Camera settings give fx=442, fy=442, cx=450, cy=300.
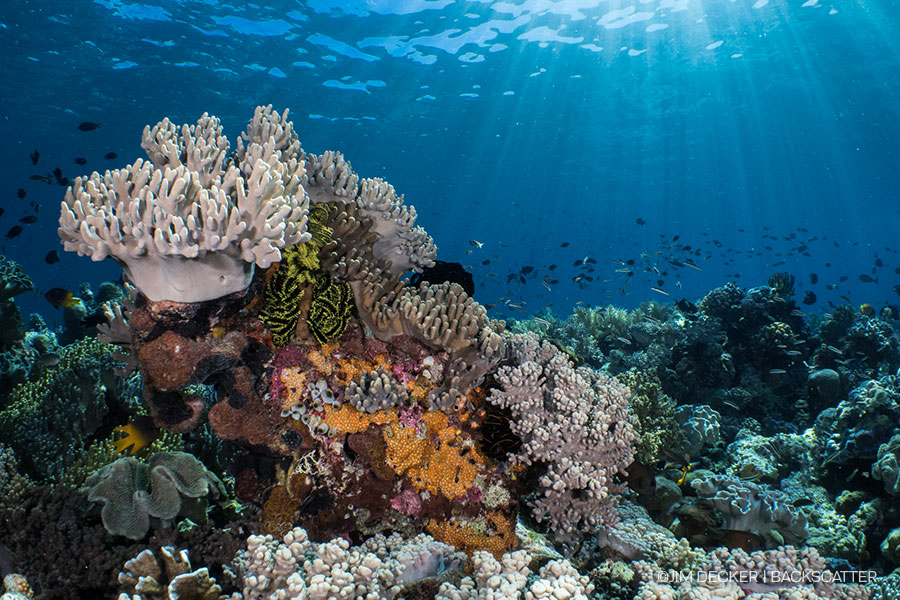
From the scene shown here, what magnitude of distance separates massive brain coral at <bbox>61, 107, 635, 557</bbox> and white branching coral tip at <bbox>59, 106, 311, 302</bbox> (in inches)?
8.9

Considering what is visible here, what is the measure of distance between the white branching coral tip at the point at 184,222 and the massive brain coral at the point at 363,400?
23 centimetres

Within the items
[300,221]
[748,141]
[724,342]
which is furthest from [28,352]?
[748,141]

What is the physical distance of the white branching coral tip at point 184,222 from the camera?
275cm

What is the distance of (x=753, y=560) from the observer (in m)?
3.86

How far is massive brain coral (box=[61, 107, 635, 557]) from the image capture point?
3656 millimetres

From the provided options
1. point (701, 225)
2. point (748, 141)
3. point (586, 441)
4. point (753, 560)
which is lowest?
point (701, 225)

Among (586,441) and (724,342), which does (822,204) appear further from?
(586,441)

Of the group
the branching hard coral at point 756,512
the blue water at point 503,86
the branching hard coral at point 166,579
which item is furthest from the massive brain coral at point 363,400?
the blue water at point 503,86

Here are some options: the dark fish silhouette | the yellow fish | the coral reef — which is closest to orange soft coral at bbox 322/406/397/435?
the yellow fish

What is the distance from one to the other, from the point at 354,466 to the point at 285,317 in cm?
145

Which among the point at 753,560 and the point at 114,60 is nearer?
the point at 753,560

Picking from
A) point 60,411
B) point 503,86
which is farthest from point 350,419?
point 503,86

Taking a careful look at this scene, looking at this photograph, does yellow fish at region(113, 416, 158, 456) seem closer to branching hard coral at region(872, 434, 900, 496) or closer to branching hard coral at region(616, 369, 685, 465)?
branching hard coral at region(616, 369, 685, 465)

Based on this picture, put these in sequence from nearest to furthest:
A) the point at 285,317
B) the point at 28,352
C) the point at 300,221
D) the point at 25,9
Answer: the point at 300,221
the point at 285,317
the point at 28,352
the point at 25,9
